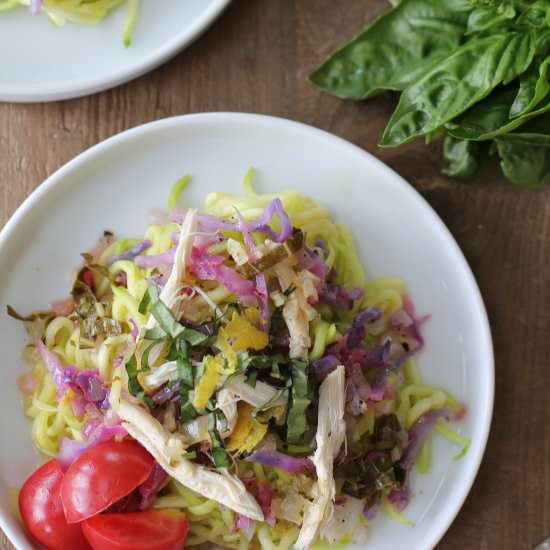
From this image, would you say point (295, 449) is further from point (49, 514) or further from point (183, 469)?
point (49, 514)

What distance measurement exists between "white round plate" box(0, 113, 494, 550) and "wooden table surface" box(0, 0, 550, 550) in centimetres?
15

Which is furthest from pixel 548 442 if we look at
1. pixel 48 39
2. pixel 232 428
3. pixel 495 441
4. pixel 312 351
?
pixel 48 39

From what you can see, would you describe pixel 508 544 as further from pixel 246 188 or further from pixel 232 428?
pixel 246 188

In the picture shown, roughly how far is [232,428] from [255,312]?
24 centimetres

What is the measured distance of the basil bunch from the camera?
187 cm

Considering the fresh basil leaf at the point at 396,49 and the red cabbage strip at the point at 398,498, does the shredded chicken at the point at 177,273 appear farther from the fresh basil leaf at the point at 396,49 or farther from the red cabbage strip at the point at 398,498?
the red cabbage strip at the point at 398,498

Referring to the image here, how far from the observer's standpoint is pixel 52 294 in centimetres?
204

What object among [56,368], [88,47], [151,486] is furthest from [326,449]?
[88,47]

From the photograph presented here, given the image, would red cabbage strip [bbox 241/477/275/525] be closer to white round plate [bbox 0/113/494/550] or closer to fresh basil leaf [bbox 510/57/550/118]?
white round plate [bbox 0/113/494/550]

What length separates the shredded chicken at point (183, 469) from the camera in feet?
5.85

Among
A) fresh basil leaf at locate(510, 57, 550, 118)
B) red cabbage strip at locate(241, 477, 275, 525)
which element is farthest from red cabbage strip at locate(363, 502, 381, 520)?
fresh basil leaf at locate(510, 57, 550, 118)

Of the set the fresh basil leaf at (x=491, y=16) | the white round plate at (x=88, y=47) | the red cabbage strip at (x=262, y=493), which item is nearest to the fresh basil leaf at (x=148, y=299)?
the red cabbage strip at (x=262, y=493)

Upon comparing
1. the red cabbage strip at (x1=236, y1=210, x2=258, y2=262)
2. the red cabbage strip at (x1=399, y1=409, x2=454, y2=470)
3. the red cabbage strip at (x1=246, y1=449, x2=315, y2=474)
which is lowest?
the red cabbage strip at (x1=399, y1=409, x2=454, y2=470)

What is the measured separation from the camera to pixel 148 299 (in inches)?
73.0
